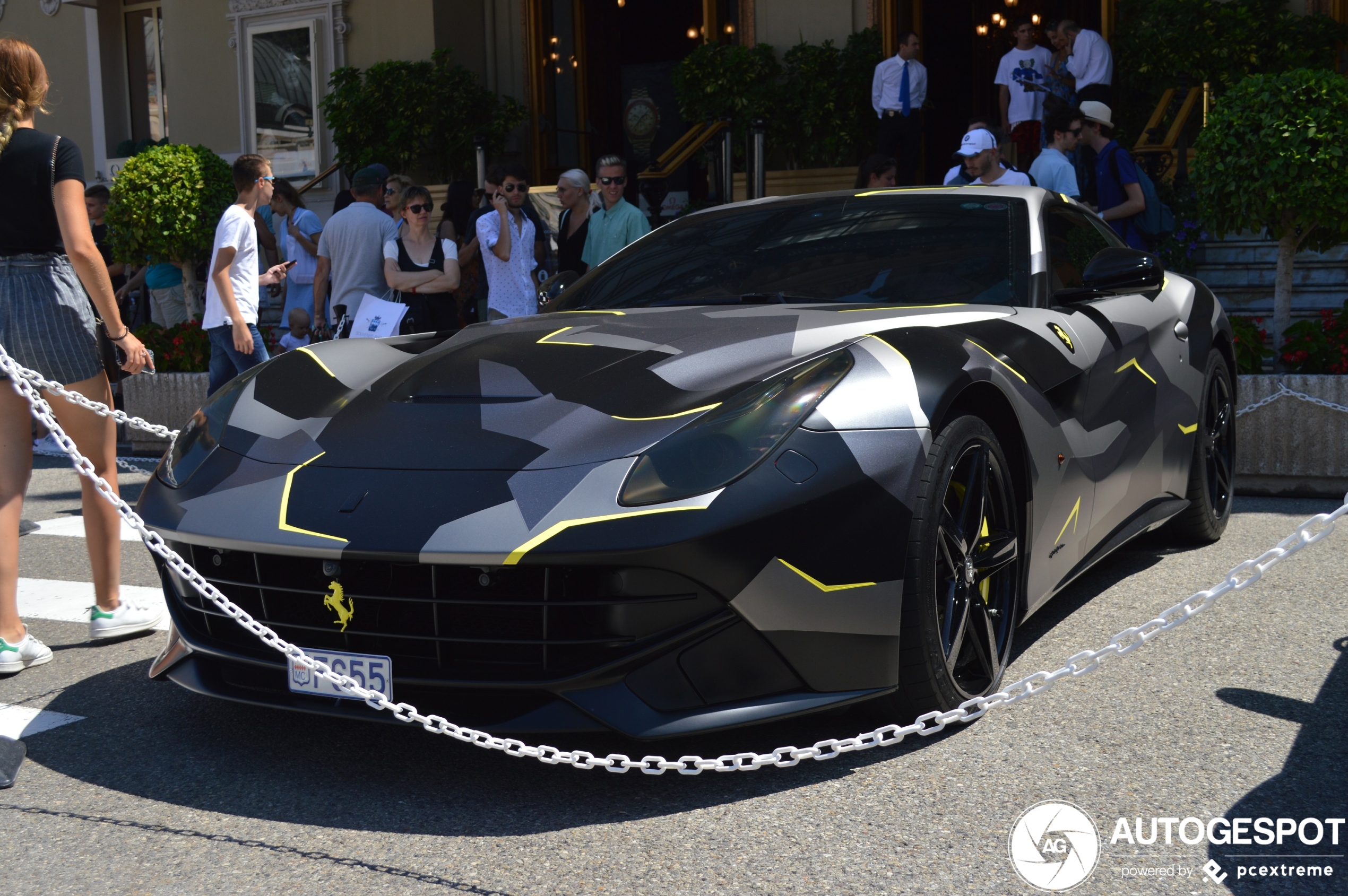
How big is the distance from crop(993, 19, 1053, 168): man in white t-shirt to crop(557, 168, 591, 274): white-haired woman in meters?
5.30

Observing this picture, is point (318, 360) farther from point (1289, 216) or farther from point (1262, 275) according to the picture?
point (1262, 275)

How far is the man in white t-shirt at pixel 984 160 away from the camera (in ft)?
23.7

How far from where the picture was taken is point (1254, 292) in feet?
32.0

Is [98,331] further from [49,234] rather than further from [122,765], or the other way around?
[122,765]

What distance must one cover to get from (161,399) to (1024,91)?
25.9 ft

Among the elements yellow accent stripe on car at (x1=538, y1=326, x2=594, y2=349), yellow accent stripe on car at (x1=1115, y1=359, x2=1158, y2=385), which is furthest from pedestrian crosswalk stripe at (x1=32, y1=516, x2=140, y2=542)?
yellow accent stripe on car at (x1=1115, y1=359, x2=1158, y2=385)

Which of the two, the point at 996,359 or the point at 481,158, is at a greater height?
the point at 481,158

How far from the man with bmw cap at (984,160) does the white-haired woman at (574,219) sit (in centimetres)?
233

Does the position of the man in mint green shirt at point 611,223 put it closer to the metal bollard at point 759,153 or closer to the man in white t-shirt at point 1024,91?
the metal bollard at point 759,153

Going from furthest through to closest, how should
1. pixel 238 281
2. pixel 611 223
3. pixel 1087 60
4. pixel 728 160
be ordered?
1. pixel 728 160
2. pixel 1087 60
3. pixel 611 223
4. pixel 238 281

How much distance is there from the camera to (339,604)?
2861mm

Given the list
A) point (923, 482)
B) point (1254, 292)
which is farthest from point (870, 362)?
point (1254, 292)

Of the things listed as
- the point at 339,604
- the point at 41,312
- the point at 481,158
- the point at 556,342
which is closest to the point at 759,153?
the point at 481,158

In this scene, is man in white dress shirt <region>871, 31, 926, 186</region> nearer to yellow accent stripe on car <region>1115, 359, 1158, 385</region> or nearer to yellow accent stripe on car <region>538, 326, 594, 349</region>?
yellow accent stripe on car <region>1115, 359, 1158, 385</region>
